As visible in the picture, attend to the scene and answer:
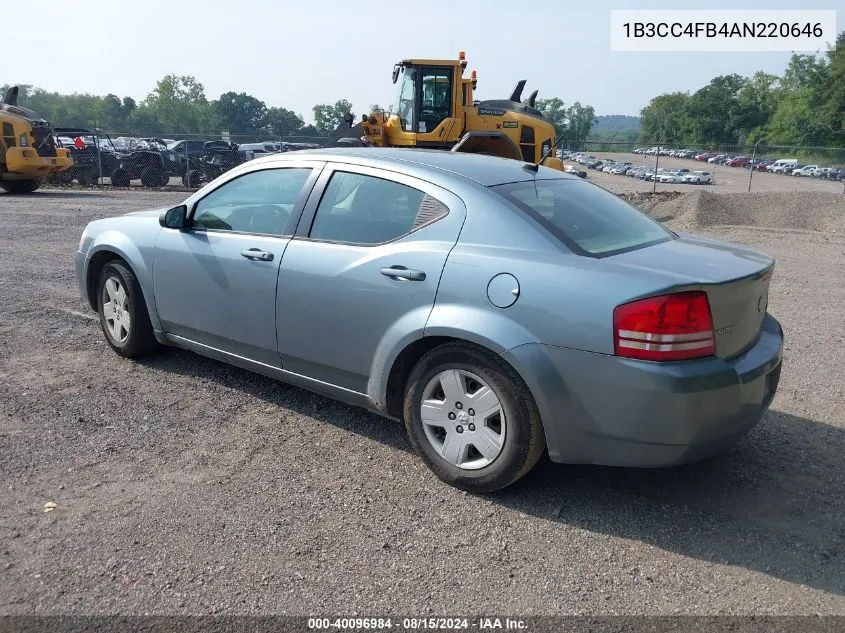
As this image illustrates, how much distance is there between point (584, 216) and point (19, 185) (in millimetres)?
21982

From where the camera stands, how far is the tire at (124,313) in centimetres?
519

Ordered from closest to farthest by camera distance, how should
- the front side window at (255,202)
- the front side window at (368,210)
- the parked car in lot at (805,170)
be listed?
1. the front side window at (368,210)
2. the front side window at (255,202)
3. the parked car in lot at (805,170)

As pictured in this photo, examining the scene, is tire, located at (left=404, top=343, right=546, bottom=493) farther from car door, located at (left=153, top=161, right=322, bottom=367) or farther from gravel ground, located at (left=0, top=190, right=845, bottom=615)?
car door, located at (left=153, top=161, right=322, bottom=367)

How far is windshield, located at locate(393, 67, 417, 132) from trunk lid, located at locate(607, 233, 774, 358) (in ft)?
46.7

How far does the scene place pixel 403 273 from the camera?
3680mm

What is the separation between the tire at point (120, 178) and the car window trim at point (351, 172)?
23056 mm

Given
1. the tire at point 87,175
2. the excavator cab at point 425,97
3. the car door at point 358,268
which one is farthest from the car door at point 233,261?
the tire at point 87,175

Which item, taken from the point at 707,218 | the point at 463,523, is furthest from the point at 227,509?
the point at 707,218

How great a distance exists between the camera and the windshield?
17125 mm

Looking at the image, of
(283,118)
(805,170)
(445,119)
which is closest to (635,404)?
(445,119)

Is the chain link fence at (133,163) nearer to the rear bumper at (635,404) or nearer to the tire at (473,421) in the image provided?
the tire at (473,421)

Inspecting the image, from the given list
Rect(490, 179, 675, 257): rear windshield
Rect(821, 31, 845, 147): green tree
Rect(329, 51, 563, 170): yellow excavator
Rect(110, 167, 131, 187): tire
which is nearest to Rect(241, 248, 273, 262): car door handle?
Rect(490, 179, 675, 257): rear windshield

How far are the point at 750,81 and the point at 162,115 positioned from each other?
88923 millimetres

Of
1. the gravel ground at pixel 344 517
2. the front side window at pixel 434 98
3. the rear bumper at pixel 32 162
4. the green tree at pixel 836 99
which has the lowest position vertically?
the gravel ground at pixel 344 517
